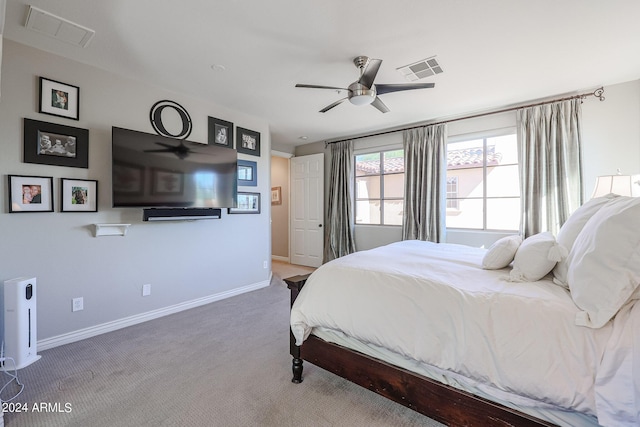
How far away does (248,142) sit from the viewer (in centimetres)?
409

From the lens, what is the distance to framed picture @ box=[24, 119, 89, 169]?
92.4 inches

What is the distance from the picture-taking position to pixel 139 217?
3.01 m

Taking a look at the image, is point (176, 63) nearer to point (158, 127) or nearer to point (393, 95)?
point (158, 127)

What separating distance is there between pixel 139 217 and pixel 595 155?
520cm

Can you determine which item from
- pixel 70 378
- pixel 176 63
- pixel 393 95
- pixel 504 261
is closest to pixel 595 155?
pixel 393 95

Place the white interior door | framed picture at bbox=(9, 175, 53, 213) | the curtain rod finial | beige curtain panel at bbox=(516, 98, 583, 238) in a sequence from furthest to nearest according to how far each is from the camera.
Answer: the white interior door
beige curtain panel at bbox=(516, 98, 583, 238)
the curtain rod finial
framed picture at bbox=(9, 175, 53, 213)

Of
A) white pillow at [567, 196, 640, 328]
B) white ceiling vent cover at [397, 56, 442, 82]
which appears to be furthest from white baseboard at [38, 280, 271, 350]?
white pillow at [567, 196, 640, 328]

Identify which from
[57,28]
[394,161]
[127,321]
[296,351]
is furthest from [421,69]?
[127,321]

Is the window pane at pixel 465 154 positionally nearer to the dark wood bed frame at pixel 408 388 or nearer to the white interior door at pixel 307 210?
the white interior door at pixel 307 210

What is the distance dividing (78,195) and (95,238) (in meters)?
0.43

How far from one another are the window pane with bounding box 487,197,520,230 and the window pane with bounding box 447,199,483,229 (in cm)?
13

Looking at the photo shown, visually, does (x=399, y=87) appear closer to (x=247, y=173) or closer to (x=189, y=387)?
(x=247, y=173)

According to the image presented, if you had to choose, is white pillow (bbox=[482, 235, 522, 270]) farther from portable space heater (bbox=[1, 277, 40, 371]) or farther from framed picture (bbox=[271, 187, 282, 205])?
framed picture (bbox=[271, 187, 282, 205])

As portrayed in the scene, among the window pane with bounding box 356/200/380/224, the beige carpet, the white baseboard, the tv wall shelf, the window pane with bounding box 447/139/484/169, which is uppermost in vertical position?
the window pane with bounding box 447/139/484/169
